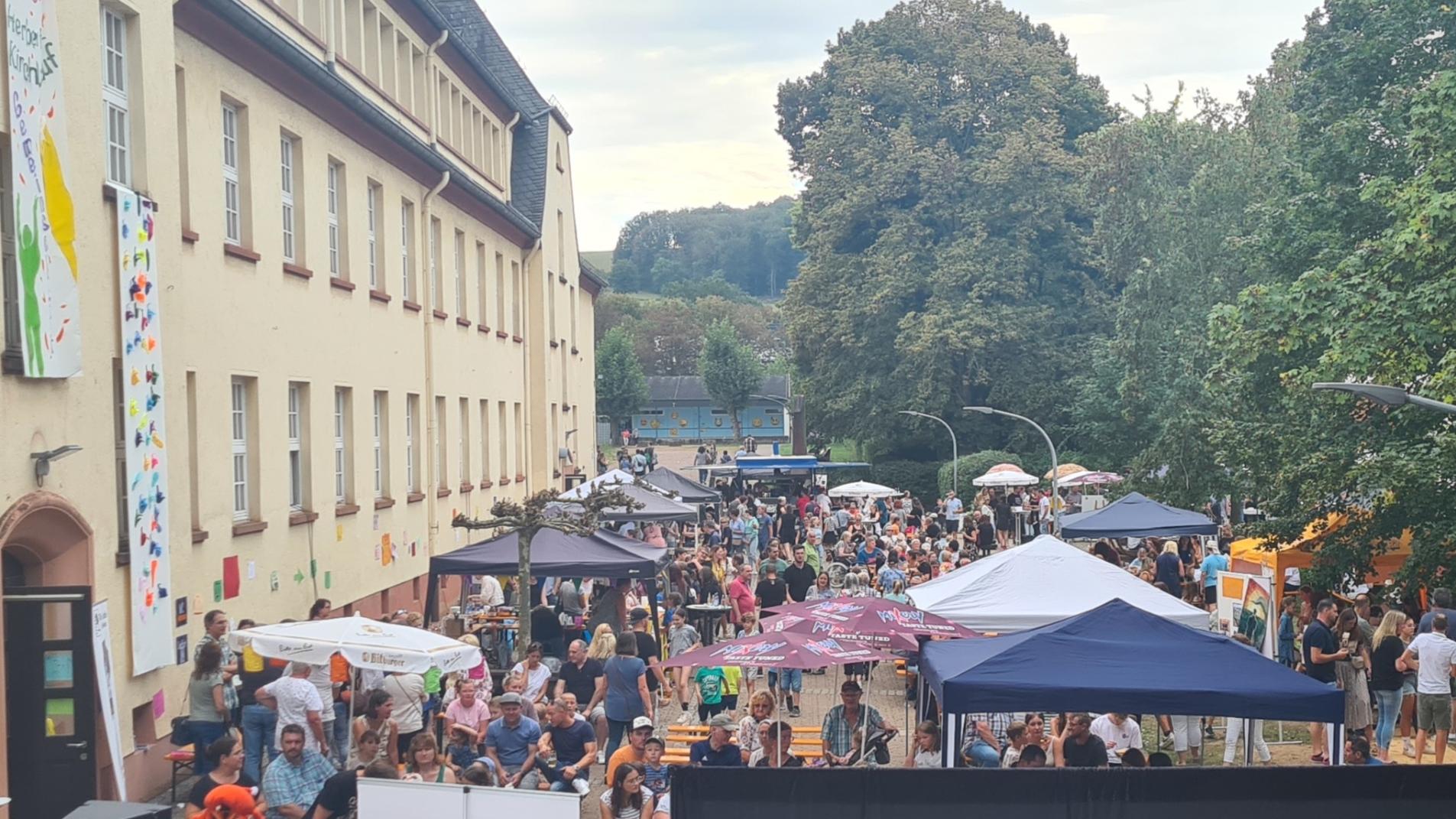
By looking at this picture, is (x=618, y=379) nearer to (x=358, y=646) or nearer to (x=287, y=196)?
(x=287, y=196)

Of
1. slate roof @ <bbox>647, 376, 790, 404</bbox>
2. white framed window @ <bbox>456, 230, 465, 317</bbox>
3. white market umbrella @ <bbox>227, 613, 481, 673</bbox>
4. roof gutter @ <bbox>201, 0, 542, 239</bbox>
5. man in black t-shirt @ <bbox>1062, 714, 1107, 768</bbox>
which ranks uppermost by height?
roof gutter @ <bbox>201, 0, 542, 239</bbox>

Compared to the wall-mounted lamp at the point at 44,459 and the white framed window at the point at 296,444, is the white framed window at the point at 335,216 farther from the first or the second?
the wall-mounted lamp at the point at 44,459

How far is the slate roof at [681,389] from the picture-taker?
143000 mm

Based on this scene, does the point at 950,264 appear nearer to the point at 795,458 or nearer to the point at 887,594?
the point at 795,458


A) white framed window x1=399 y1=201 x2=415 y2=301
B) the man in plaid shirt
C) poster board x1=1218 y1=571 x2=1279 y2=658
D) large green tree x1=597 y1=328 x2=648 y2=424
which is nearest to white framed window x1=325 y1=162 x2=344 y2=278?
white framed window x1=399 y1=201 x2=415 y2=301

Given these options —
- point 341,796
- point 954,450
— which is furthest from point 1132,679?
point 954,450

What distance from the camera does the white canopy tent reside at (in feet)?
54.4

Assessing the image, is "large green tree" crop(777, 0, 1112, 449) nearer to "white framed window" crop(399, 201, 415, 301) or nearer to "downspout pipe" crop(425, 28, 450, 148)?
"downspout pipe" crop(425, 28, 450, 148)

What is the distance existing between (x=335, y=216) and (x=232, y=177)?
14.1 feet

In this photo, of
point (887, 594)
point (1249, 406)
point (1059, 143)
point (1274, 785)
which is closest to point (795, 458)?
point (1059, 143)

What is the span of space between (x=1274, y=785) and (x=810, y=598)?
1045cm

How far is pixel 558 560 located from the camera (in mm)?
19938

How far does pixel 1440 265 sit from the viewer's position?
66.3 feet

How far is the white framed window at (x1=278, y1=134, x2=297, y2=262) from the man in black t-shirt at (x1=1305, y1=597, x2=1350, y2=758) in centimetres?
1315
